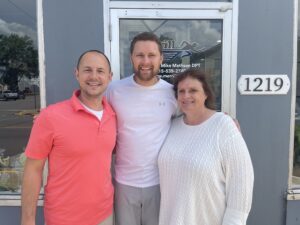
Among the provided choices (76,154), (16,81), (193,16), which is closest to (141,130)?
(76,154)

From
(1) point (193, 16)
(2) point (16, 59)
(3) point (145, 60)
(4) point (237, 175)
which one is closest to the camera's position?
(4) point (237, 175)

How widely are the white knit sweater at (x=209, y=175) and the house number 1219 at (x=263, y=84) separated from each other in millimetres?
1020

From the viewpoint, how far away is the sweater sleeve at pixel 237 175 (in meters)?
1.75

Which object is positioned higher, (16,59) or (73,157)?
(16,59)

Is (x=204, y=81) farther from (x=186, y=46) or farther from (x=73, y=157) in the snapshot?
(x=186, y=46)

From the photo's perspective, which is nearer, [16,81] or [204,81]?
[204,81]

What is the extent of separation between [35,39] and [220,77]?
153 cm

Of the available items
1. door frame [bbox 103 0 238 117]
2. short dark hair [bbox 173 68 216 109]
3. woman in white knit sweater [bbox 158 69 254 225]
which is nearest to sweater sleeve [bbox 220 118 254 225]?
woman in white knit sweater [bbox 158 69 254 225]

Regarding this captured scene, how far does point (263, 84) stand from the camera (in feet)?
9.23

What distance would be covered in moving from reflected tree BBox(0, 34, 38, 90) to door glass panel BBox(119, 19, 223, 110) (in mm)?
741

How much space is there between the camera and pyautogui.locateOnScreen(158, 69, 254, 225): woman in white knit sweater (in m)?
1.76

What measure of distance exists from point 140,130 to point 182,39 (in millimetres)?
1067

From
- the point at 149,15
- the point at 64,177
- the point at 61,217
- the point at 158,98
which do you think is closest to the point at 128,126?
the point at 158,98

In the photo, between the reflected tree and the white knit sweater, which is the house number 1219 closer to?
the white knit sweater
